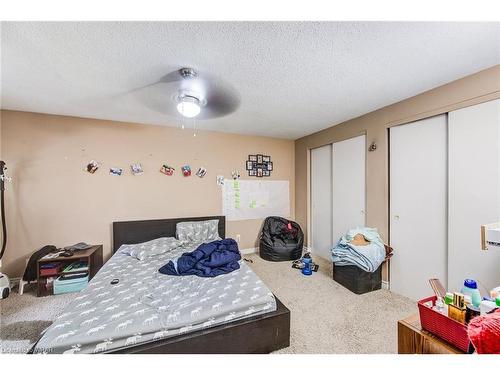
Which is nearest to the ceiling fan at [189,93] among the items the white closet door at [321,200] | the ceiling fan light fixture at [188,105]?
the ceiling fan light fixture at [188,105]

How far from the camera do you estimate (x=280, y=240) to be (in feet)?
12.0

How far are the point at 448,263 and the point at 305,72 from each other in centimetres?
226

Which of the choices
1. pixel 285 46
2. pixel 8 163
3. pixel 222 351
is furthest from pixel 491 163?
pixel 8 163

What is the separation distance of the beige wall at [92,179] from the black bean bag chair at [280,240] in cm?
61

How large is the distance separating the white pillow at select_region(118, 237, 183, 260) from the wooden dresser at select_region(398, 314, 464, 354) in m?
2.43

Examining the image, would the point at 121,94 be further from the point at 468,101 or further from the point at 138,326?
the point at 468,101

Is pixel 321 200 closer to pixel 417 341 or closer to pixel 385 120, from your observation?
pixel 385 120

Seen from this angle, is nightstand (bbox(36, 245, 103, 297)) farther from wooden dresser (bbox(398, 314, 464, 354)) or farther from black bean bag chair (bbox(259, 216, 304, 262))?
wooden dresser (bbox(398, 314, 464, 354))

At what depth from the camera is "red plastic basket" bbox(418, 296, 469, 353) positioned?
745 mm

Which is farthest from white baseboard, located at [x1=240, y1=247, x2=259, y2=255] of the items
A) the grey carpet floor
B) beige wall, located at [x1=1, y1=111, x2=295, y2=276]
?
the grey carpet floor

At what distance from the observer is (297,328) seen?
5.71 ft

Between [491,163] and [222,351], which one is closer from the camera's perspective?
[222,351]

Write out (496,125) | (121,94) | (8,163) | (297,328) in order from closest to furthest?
(496,125) → (297,328) → (121,94) → (8,163)

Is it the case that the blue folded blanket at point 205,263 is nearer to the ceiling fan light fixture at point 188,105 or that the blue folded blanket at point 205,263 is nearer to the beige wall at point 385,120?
the ceiling fan light fixture at point 188,105
